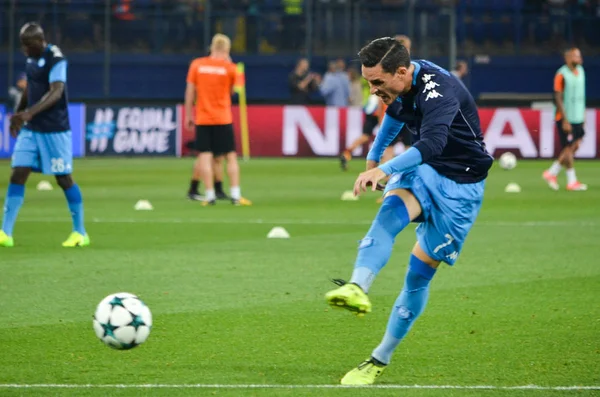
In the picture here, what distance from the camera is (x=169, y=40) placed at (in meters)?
34.2

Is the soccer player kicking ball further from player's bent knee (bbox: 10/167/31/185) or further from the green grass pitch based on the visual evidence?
player's bent knee (bbox: 10/167/31/185)

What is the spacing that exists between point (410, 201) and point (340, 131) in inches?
895

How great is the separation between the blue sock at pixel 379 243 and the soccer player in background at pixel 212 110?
11363 millimetres

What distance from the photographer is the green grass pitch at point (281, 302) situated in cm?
663

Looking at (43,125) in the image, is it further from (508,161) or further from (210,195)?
(508,161)

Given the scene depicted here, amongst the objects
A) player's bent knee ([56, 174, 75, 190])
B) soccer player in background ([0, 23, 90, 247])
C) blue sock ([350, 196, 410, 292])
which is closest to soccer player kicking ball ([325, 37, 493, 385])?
blue sock ([350, 196, 410, 292])

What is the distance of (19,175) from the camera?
1227cm

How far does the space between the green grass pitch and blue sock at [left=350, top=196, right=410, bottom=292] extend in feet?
2.18

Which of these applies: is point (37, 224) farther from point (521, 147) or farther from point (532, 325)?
point (521, 147)

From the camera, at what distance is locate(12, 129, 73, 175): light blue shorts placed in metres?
12.2

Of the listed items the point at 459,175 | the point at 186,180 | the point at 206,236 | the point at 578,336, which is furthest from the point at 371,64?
the point at 186,180

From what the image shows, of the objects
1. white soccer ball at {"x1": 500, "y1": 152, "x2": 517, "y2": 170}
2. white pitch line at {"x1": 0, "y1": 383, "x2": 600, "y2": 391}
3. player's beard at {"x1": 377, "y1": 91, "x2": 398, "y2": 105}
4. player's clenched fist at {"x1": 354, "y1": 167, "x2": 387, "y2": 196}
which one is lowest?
white soccer ball at {"x1": 500, "y1": 152, "x2": 517, "y2": 170}

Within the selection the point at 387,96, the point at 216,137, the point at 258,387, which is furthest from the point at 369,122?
the point at 258,387

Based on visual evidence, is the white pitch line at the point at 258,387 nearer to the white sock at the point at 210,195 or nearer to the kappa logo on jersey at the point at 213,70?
the white sock at the point at 210,195
